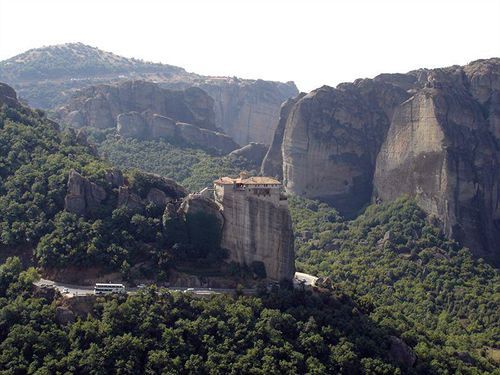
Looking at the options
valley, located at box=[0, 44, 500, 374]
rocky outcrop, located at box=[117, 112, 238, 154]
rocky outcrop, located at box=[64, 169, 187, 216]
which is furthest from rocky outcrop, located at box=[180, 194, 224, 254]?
rocky outcrop, located at box=[117, 112, 238, 154]

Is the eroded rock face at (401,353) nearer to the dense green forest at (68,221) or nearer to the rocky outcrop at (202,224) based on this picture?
the dense green forest at (68,221)

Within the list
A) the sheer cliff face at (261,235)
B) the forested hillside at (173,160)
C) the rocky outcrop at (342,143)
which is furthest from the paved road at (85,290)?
the forested hillside at (173,160)

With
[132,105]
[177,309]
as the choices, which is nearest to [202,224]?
[177,309]

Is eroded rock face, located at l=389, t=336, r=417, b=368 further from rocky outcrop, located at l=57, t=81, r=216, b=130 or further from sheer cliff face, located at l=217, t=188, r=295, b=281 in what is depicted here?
rocky outcrop, located at l=57, t=81, r=216, b=130

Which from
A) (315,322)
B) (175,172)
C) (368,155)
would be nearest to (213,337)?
(315,322)

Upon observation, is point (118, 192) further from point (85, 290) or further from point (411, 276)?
point (411, 276)

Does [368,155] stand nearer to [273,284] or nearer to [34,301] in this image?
[273,284]

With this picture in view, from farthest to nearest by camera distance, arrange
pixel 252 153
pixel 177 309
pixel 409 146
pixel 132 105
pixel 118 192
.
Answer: pixel 132 105 → pixel 252 153 → pixel 409 146 → pixel 118 192 → pixel 177 309
